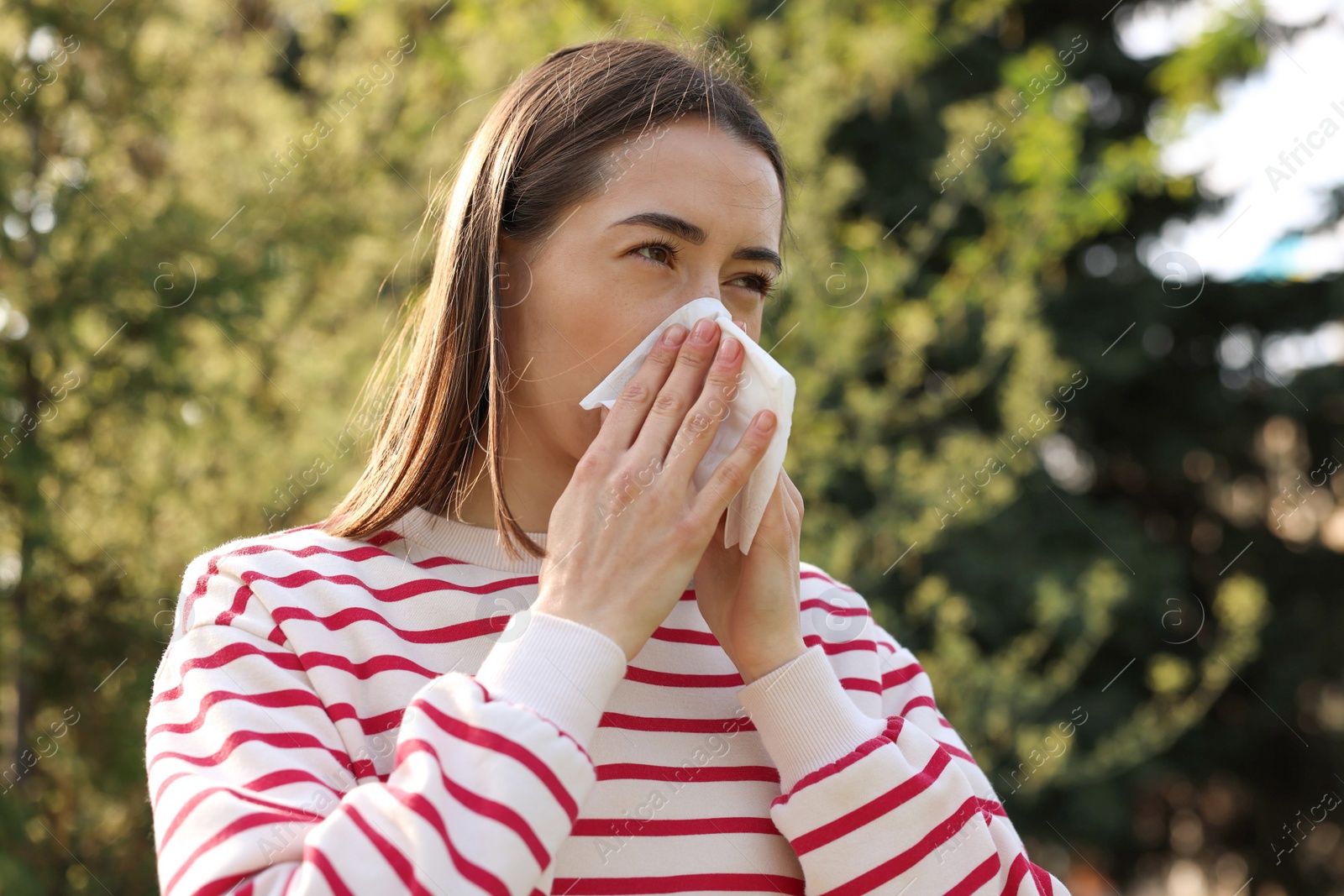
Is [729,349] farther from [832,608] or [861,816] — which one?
[861,816]

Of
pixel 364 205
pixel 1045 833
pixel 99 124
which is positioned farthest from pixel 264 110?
pixel 1045 833

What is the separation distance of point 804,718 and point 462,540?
21.7 inches

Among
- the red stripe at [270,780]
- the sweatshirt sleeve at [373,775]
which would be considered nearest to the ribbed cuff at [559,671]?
the sweatshirt sleeve at [373,775]

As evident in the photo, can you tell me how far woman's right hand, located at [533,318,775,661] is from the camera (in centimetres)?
131

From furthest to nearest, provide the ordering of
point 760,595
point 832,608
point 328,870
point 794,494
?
1. point 832,608
2. point 794,494
3. point 760,595
4. point 328,870

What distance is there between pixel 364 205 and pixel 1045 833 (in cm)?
591

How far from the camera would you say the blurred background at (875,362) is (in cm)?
364

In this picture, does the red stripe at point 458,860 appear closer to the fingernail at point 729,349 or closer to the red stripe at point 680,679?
the red stripe at point 680,679

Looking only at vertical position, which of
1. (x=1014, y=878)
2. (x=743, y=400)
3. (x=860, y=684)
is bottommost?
(x=1014, y=878)

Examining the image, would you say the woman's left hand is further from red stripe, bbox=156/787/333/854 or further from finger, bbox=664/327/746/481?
red stripe, bbox=156/787/333/854

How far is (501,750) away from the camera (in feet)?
3.76

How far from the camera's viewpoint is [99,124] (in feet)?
12.4

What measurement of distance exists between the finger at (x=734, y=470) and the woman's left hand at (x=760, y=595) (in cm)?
13

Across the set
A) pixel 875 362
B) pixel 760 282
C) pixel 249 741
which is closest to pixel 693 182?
pixel 760 282
